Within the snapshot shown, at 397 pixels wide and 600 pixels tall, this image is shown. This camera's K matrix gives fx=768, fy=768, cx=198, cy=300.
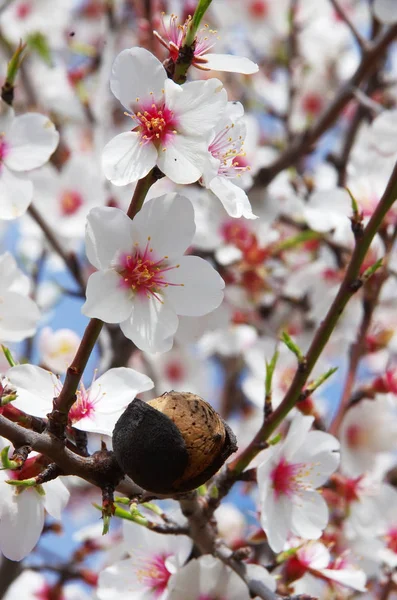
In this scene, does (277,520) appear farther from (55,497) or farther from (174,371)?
(174,371)

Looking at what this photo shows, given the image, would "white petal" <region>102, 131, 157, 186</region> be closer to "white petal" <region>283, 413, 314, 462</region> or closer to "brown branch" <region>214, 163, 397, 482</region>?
"brown branch" <region>214, 163, 397, 482</region>

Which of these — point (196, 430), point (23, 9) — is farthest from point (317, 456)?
point (23, 9)

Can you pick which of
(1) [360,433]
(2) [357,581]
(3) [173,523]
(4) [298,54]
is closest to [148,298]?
(3) [173,523]

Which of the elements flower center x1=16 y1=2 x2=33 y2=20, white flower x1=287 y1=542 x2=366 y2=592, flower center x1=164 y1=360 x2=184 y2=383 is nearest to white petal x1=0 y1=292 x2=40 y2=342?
white flower x1=287 y1=542 x2=366 y2=592

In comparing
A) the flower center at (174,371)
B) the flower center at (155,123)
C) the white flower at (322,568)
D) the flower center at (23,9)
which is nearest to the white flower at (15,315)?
the flower center at (155,123)

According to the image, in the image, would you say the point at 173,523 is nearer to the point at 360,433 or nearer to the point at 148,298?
the point at 148,298
